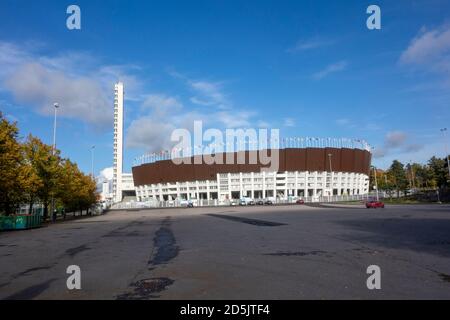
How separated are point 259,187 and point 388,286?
13253 cm

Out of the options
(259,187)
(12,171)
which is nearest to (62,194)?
(12,171)

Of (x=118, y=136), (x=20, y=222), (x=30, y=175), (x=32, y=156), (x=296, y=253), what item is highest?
(x=118, y=136)

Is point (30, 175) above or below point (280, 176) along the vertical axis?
below

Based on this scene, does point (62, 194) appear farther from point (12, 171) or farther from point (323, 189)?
point (323, 189)

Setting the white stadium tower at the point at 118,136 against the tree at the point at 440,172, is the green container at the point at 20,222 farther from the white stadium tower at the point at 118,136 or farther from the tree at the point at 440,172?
the white stadium tower at the point at 118,136

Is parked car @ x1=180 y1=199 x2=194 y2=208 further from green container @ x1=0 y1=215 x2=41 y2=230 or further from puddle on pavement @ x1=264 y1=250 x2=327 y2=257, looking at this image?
puddle on pavement @ x1=264 y1=250 x2=327 y2=257

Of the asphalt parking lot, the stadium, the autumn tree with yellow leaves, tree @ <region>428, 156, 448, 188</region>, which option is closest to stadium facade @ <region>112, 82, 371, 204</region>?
the stadium

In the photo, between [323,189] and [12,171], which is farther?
[323,189]

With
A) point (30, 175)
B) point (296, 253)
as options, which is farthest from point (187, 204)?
point (296, 253)

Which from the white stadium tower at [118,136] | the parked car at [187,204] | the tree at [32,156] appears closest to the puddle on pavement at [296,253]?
the tree at [32,156]

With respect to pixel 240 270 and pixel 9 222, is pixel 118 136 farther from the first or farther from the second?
pixel 240 270

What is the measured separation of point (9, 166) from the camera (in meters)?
36.1

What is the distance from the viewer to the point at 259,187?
140250mm
